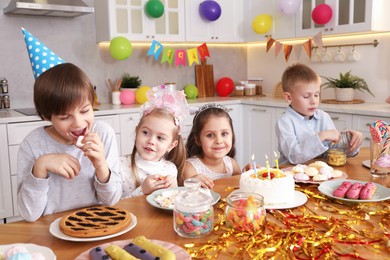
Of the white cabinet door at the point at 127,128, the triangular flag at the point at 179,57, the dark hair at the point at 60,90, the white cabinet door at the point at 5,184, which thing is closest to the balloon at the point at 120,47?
the white cabinet door at the point at 127,128

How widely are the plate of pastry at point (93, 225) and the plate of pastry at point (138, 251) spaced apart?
0.07 metres

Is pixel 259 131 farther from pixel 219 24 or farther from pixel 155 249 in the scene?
pixel 155 249

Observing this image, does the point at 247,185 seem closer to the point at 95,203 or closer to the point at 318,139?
the point at 95,203

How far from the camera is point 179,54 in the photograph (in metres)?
4.47

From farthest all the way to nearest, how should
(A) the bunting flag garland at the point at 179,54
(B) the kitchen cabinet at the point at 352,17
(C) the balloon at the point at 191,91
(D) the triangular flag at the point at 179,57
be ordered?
(C) the balloon at the point at 191,91, (D) the triangular flag at the point at 179,57, (A) the bunting flag garland at the point at 179,54, (B) the kitchen cabinet at the point at 352,17

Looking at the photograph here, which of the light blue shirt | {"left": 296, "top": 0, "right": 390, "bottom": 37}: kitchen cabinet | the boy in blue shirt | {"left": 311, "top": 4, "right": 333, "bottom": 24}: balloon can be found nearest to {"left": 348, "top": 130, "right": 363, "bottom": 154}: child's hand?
the boy in blue shirt

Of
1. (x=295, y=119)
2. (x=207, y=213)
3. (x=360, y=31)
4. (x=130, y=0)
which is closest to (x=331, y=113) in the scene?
(x=360, y=31)

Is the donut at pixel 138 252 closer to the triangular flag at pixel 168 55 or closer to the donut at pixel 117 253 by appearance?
the donut at pixel 117 253

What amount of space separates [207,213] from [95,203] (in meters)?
0.58

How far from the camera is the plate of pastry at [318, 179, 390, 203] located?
4.43ft

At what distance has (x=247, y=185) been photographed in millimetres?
1369

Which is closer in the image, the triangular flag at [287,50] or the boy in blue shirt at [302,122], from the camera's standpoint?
the boy in blue shirt at [302,122]

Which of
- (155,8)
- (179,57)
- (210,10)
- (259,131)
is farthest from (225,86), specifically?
(155,8)

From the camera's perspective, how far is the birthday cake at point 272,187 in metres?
1.33
